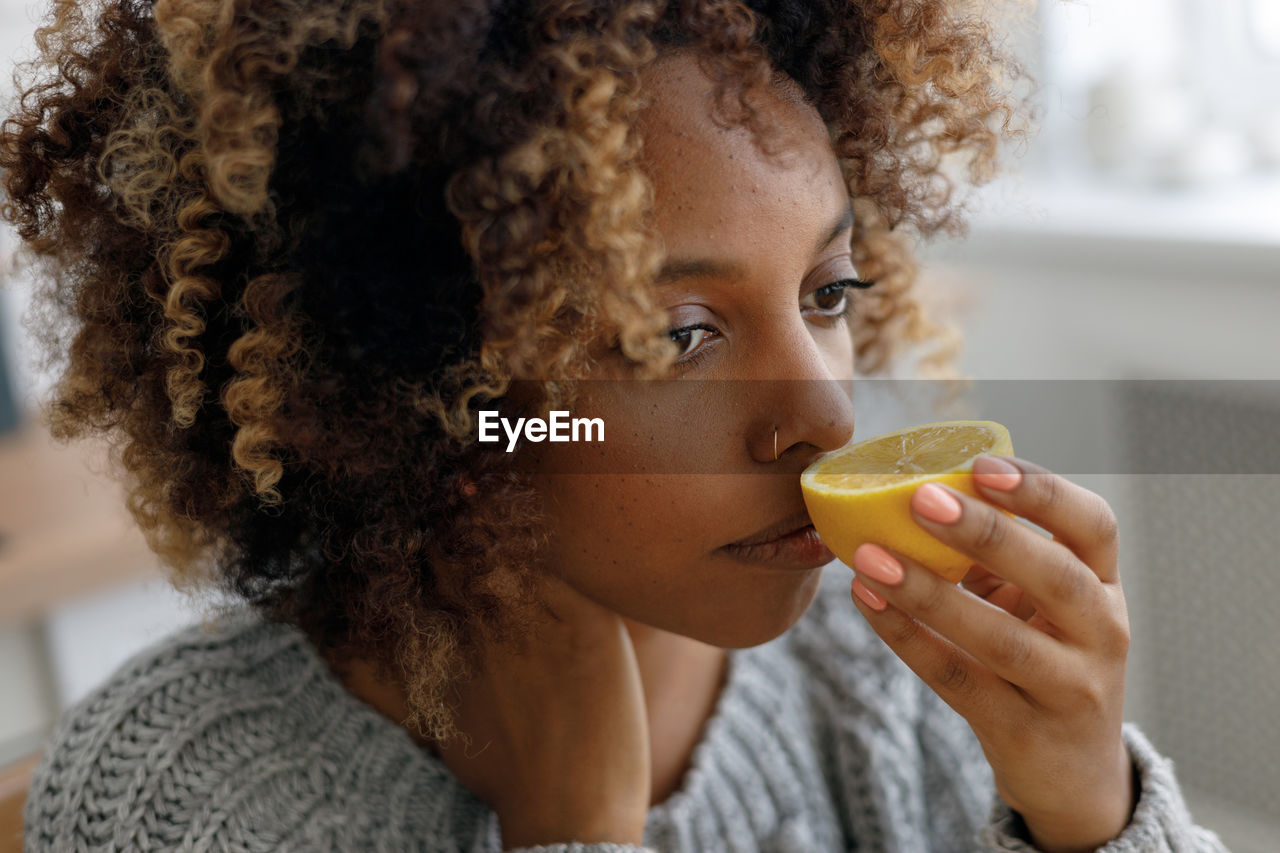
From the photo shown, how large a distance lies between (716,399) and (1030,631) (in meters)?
0.23

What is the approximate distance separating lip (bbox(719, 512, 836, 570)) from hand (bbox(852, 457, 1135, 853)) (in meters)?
0.06

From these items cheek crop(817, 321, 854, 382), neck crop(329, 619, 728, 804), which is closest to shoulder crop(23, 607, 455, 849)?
neck crop(329, 619, 728, 804)

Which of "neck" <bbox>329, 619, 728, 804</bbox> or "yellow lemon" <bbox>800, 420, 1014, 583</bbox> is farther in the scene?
"neck" <bbox>329, 619, 728, 804</bbox>

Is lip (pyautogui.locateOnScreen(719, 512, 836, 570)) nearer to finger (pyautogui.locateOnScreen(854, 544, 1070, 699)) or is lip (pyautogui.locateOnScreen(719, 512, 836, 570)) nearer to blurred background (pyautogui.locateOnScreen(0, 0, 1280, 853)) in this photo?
finger (pyautogui.locateOnScreen(854, 544, 1070, 699))

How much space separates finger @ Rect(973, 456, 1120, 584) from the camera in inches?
26.5

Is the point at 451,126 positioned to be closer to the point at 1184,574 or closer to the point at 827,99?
the point at 827,99

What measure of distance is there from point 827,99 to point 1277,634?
0.90m

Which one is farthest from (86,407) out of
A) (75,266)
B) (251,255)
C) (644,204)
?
(644,204)

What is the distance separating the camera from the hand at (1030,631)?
26.5 inches

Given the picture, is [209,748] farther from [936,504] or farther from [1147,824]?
[1147,824]

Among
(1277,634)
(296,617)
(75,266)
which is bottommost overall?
(1277,634)

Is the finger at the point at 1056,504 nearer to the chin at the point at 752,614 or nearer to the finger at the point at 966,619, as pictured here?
the finger at the point at 966,619

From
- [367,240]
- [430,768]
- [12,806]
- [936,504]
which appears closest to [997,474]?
[936,504]

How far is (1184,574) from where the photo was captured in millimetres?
1474
